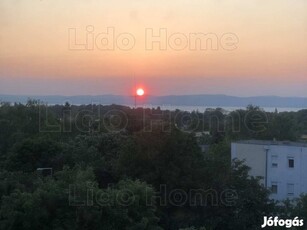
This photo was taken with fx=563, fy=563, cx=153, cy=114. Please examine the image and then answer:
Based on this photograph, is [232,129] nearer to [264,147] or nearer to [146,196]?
[264,147]

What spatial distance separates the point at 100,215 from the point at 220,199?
4.74m

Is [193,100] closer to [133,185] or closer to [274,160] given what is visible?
[274,160]

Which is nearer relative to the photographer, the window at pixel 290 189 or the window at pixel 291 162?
the window at pixel 290 189

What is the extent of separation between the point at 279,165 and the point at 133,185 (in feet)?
36.9

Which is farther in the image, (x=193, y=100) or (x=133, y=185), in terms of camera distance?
(x=193, y=100)

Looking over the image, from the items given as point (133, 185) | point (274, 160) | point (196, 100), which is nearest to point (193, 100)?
point (196, 100)

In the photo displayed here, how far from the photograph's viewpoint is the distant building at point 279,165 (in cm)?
1958

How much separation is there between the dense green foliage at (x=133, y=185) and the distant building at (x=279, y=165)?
130cm

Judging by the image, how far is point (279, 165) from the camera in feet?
66.6

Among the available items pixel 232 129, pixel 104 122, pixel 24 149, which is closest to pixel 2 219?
pixel 24 149

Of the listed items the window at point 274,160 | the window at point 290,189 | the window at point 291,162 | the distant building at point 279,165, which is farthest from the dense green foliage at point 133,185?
the window at point 290,189

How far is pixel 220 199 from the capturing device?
1327cm

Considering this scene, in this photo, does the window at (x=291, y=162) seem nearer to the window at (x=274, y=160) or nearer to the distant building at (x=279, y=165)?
the distant building at (x=279, y=165)

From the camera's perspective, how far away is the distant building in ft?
64.2
